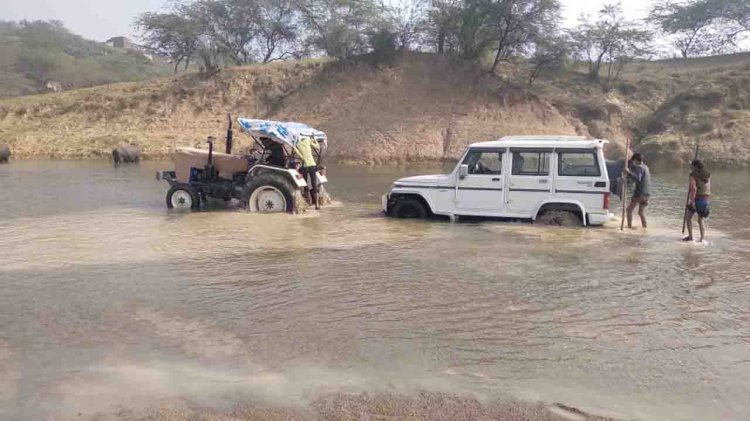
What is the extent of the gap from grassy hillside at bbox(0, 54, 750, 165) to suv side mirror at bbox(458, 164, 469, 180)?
70.0 ft

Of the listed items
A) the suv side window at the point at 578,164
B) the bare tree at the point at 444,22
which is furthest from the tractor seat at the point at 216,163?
the bare tree at the point at 444,22

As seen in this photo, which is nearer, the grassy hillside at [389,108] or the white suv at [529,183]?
the white suv at [529,183]

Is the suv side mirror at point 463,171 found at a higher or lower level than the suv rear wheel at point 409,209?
higher

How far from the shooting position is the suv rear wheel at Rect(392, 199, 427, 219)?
41.5 ft

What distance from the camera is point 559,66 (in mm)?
40094

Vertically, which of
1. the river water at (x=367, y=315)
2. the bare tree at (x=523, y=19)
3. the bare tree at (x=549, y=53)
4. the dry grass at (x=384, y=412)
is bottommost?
the dry grass at (x=384, y=412)

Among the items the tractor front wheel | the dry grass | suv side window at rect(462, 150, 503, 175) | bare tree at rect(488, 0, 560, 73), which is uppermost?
bare tree at rect(488, 0, 560, 73)

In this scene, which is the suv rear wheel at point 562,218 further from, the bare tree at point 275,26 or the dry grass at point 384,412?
the bare tree at point 275,26

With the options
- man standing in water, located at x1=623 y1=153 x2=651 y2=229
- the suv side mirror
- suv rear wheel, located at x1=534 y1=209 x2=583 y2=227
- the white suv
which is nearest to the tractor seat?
the white suv

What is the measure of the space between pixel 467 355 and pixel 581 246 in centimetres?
521

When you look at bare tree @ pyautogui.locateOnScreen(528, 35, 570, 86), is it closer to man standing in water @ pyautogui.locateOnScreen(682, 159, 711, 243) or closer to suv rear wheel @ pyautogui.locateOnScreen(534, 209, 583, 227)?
suv rear wheel @ pyautogui.locateOnScreen(534, 209, 583, 227)

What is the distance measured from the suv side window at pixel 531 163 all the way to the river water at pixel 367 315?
3.26 feet

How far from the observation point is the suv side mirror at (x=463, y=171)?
11938 mm

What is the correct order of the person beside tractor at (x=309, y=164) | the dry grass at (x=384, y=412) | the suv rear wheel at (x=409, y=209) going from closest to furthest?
1. the dry grass at (x=384, y=412)
2. the suv rear wheel at (x=409, y=209)
3. the person beside tractor at (x=309, y=164)
